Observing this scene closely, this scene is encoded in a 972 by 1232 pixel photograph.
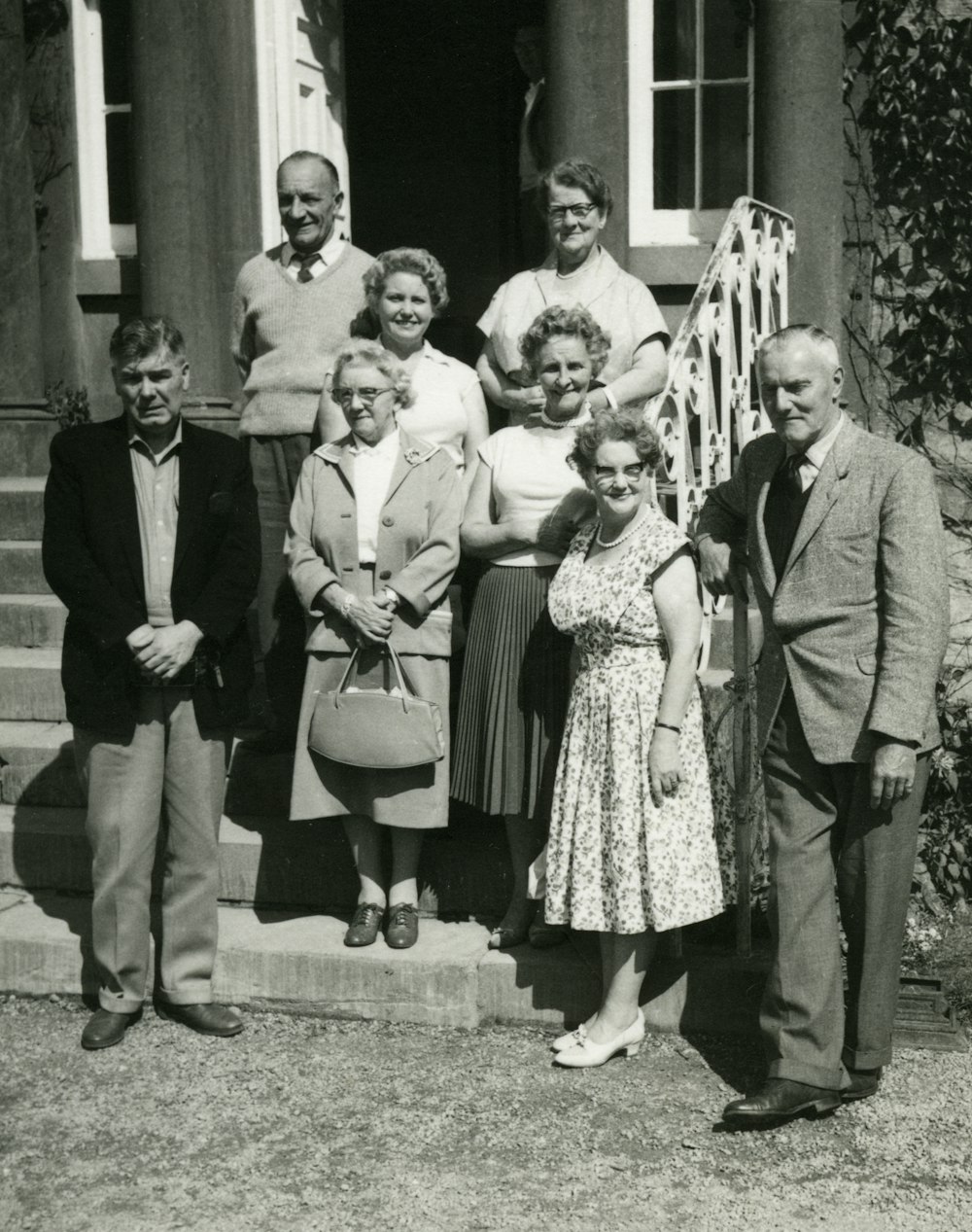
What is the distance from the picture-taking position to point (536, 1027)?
4.63 metres

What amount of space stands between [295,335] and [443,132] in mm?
3815

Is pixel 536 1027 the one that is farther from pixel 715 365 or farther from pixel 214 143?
pixel 214 143

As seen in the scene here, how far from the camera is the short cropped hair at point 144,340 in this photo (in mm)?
4543

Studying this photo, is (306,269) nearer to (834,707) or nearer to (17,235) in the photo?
(834,707)

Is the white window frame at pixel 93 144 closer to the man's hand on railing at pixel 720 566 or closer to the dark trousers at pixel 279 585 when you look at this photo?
the dark trousers at pixel 279 585

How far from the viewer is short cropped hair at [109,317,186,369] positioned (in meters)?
4.54

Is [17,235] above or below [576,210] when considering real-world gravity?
above

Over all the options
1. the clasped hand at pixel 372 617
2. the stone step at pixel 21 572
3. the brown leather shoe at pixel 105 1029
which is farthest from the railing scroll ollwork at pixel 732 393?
the stone step at pixel 21 572

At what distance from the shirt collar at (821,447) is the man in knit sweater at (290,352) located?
196 cm

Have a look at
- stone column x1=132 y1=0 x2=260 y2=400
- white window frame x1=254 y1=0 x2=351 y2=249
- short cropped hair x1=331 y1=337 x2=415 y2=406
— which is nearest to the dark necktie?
short cropped hair x1=331 y1=337 x2=415 y2=406

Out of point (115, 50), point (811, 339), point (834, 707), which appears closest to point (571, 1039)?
point (834, 707)

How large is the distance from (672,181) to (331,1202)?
16.7ft

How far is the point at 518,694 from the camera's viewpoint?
464 centimetres

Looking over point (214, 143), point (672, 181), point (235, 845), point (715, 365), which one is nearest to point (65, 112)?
point (214, 143)
